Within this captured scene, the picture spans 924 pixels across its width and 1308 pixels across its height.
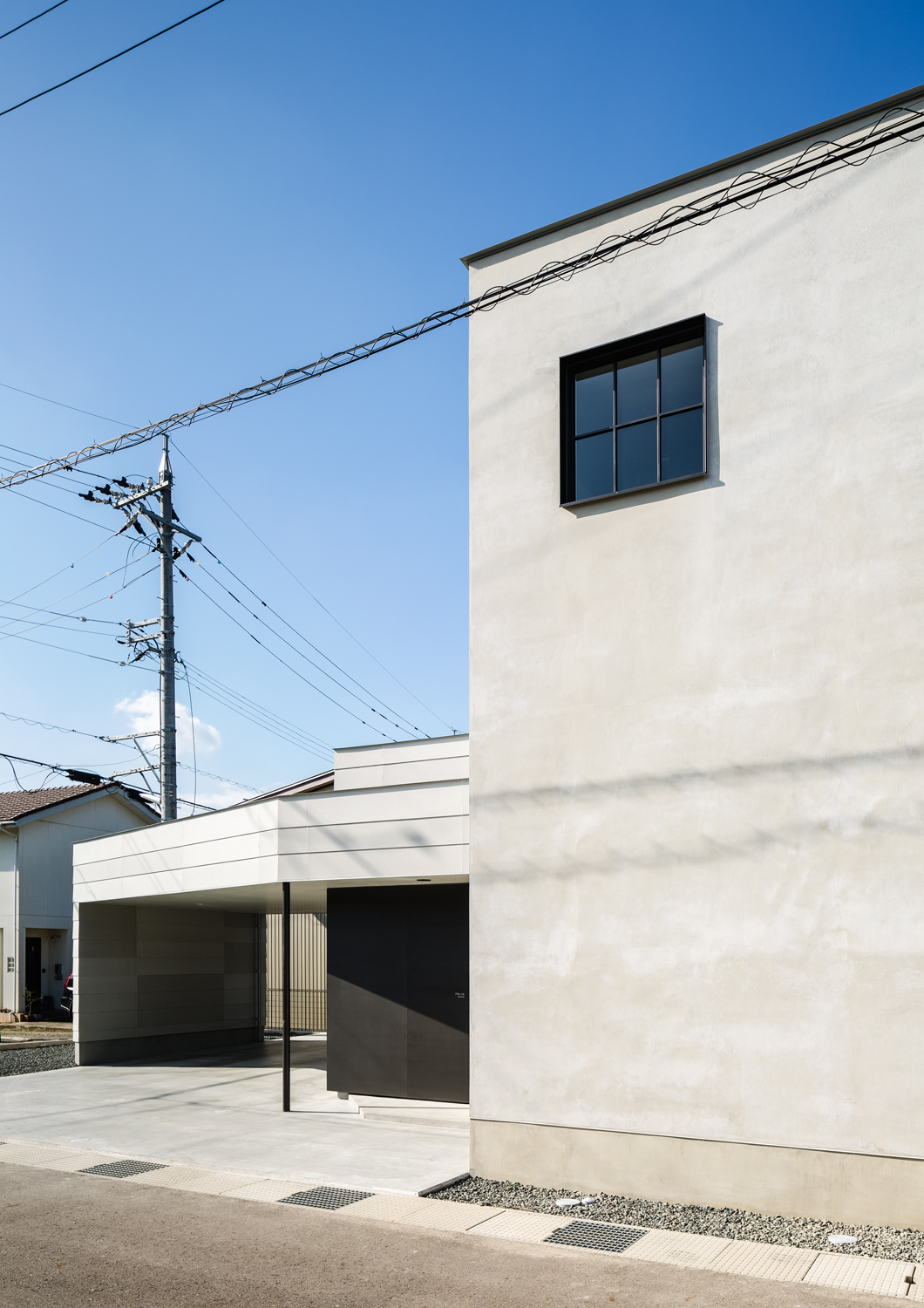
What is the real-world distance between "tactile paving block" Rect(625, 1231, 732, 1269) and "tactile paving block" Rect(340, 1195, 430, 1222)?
1819mm

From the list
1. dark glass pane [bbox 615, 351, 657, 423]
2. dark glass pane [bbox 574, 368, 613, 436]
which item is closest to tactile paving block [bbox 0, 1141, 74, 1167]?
dark glass pane [bbox 574, 368, 613, 436]

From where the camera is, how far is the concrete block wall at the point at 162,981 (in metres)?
17.6

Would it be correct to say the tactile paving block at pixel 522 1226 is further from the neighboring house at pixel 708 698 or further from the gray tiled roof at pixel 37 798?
the gray tiled roof at pixel 37 798

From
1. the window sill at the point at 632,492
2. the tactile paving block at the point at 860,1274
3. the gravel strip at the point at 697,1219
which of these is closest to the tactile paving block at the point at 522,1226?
the gravel strip at the point at 697,1219

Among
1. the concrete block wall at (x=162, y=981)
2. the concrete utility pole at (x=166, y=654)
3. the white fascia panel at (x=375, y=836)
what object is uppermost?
the concrete utility pole at (x=166, y=654)

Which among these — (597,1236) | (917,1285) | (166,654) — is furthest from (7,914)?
(917,1285)

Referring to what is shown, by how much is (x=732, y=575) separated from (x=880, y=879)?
2.52 meters

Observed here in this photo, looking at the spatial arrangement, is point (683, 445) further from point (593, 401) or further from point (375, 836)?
point (375, 836)

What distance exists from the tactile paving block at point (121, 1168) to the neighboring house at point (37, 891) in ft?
62.9

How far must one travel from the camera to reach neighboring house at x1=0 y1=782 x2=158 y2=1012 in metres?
27.6

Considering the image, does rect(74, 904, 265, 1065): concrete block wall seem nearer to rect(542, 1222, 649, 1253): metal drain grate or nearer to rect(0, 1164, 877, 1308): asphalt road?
rect(0, 1164, 877, 1308): asphalt road

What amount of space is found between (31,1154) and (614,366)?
950 centimetres

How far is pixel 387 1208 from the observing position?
7949mm

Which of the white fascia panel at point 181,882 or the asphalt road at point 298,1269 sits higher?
the white fascia panel at point 181,882
